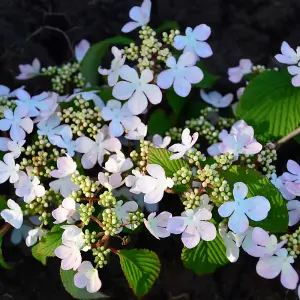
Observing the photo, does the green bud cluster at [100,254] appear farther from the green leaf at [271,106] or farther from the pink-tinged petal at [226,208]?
the green leaf at [271,106]

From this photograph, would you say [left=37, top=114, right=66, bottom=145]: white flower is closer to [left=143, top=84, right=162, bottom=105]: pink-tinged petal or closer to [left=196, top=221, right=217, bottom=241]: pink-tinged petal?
[left=143, top=84, right=162, bottom=105]: pink-tinged petal

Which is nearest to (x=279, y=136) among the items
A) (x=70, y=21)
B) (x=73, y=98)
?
(x=73, y=98)

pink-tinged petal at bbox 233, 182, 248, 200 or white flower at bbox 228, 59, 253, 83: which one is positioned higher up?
pink-tinged petal at bbox 233, 182, 248, 200

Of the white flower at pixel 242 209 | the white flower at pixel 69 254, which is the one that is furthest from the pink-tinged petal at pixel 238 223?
the white flower at pixel 69 254

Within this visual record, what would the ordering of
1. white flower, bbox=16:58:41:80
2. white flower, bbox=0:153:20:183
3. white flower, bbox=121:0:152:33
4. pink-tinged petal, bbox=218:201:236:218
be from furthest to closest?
1. white flower, bbox=16:58:41:80
2. white flower, bbox=121:0:152:33
3. white flower, bbox=0:153:20:183
4. pink-tinged petal, bbox=218:201:236:218

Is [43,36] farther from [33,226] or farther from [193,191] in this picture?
[193,191]

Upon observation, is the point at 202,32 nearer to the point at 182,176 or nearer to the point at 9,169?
the point at 182,176

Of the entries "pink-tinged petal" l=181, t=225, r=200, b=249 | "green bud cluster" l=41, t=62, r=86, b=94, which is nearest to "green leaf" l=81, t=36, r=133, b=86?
"green bud cluster" l=41, t=62, r=86, b=94
